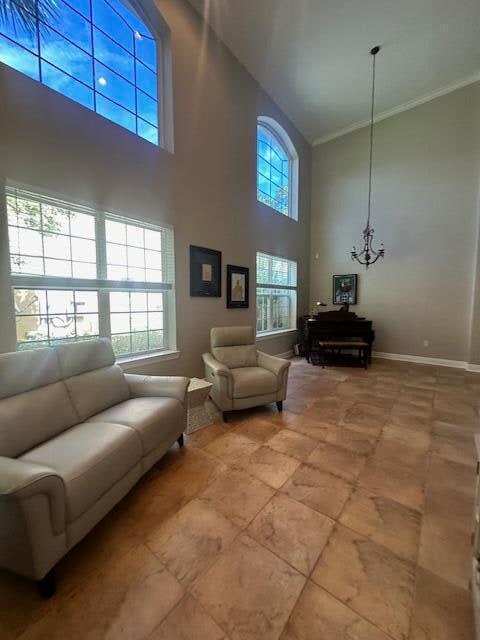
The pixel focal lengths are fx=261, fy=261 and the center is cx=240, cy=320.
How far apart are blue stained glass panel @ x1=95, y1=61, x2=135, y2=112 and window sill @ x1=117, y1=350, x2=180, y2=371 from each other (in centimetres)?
274

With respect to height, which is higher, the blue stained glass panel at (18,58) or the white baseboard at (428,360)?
the blue stained glass panel at (18,58)

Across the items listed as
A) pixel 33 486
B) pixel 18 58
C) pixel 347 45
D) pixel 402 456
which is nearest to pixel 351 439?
pixel 402 456

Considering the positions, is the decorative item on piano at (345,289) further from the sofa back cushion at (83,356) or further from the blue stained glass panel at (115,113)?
the sofa back cushion at (83,356)

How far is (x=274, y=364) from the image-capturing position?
10.2 ft

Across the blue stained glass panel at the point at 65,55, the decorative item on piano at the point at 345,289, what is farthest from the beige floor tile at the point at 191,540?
the decorative item on piano at the point at 345,289

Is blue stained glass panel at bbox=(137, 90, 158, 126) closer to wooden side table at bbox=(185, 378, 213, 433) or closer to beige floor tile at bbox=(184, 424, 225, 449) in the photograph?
wooden side table at bbox=(185, 378, 213, 433)

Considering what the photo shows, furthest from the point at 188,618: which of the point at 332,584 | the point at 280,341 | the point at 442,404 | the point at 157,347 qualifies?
the point at 280,341

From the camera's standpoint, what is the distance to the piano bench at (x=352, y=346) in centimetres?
488

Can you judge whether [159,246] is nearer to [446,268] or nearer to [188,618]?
[188,618]

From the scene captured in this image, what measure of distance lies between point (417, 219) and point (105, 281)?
561 cm

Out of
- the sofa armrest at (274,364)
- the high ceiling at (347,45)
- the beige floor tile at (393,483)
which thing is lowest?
the beige floor tile at (393,483)

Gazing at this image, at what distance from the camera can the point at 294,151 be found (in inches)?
222

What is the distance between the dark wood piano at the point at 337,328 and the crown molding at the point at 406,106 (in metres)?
3.95

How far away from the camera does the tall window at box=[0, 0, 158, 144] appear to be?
2107 millimetres
